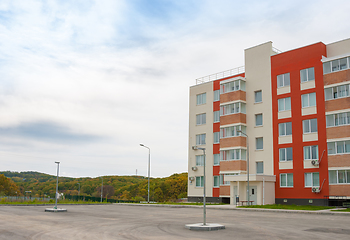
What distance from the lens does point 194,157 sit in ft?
173

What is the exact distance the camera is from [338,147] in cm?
3675

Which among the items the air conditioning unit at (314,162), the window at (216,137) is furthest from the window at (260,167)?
the window at (216,137)

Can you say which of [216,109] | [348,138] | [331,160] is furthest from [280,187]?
[216,109]

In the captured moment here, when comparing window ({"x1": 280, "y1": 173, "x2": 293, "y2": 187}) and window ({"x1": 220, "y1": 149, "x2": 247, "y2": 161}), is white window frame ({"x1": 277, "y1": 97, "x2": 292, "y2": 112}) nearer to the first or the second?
window ({"x1": 220, "y1": 149, "x2": 247, "y2": 161})

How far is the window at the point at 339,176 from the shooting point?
35.6m

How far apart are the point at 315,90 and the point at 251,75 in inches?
369

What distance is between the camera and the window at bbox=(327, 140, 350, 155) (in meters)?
36.0

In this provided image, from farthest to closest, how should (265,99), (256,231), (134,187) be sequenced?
1. (134,187)
2. (265,99)
3. (256,231)

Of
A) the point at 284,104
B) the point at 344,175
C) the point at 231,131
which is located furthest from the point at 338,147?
the point at 231,131

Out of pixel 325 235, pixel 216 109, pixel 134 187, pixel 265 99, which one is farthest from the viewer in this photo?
pixel 134 187

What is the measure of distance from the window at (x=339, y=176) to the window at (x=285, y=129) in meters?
6.85

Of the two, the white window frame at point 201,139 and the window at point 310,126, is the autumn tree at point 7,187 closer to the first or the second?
the white window frame at point 201,139

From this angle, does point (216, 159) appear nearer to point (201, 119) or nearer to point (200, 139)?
point (200, 139)

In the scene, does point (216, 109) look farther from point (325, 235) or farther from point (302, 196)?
point (325, 235)
